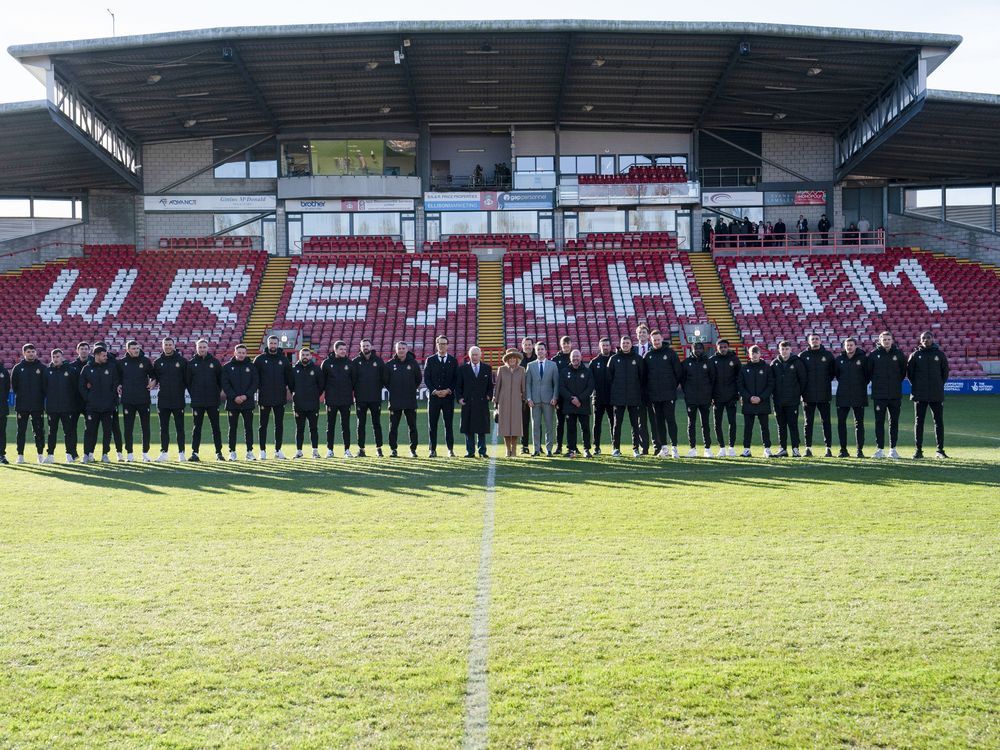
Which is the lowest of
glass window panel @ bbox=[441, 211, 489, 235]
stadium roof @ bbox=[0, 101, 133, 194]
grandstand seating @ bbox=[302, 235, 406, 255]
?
grandstand seating @ bbox=[302, 235, 406, 255]

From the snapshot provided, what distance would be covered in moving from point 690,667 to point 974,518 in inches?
193

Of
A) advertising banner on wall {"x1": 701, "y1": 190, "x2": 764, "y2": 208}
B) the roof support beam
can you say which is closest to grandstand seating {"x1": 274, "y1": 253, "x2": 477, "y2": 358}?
advertising banner on wall {"x1": 701, "y1": 190, "x2": 764, "y2": 208}

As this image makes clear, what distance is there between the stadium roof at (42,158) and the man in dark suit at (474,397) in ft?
66.1

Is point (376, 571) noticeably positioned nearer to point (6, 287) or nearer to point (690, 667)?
point (690, 667)

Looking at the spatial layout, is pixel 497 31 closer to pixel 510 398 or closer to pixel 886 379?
pixel 510 398

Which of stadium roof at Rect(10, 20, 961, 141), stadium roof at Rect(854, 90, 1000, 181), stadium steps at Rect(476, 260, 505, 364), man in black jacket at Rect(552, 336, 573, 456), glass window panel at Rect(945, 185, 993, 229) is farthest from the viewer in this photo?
glass window panel at Rect(945, 185, 993, 229)

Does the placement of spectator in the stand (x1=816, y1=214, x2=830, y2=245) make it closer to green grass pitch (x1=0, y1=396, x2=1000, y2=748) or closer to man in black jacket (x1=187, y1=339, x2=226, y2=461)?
green grass pitch (x1=0, y1=396, x2=1000, y2=748)

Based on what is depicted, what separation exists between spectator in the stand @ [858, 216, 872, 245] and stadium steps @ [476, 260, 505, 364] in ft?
46.9

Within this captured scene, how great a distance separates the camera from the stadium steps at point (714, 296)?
31625 mm

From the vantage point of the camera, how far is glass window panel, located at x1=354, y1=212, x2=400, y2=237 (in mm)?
37031

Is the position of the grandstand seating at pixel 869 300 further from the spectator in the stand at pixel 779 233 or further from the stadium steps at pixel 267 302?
the stadium steps at pixel 267 302

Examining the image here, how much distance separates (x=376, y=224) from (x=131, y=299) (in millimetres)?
9786

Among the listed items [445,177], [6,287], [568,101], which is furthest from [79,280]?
[568,101]

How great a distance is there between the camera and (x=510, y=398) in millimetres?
13672
